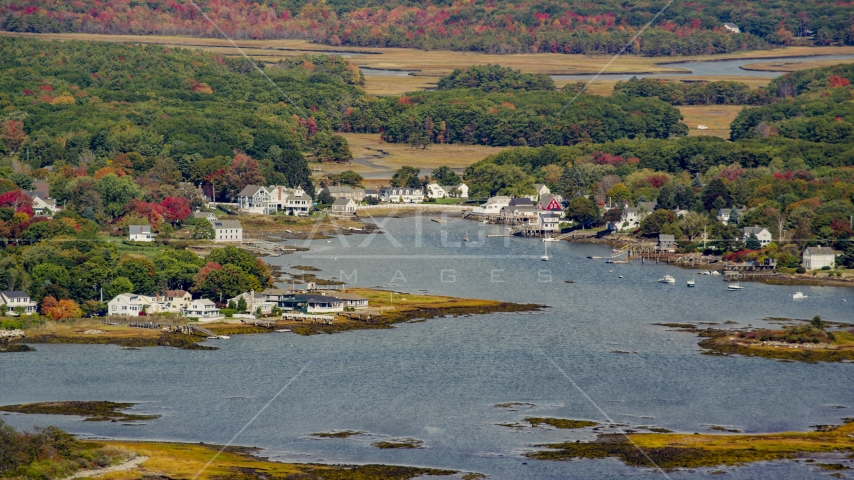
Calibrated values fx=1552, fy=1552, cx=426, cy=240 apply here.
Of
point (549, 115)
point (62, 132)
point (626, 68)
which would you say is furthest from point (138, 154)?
point (626, 68)

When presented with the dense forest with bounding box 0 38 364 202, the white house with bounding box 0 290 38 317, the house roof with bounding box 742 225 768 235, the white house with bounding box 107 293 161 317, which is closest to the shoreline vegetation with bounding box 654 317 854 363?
the white house with bounding box 107 293 161 317

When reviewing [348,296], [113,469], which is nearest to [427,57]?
[348,296]

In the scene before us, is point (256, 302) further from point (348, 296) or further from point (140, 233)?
point (140, 233)

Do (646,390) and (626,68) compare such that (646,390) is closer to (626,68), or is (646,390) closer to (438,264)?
(438,264)

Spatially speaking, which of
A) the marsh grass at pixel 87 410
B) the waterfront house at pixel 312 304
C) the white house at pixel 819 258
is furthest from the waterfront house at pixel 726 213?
the marsh grass at pixel 87 410

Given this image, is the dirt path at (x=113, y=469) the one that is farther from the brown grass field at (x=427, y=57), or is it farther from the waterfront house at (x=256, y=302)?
the brown grass field at (x=427, y=57)
